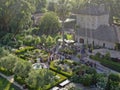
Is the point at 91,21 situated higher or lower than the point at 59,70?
higher

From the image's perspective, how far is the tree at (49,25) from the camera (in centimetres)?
6400

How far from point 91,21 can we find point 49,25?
11.6 meters

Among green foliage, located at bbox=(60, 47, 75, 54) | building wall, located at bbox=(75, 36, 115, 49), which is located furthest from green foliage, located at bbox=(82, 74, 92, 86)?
building wall, located at bbox=(75, 36, 115, 49)

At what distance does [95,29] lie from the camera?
57.2 m

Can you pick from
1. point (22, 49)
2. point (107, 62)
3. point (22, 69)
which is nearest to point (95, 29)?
point (107, 62)

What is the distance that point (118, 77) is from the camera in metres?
33.3

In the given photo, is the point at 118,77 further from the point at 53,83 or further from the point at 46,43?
the point at 46,43

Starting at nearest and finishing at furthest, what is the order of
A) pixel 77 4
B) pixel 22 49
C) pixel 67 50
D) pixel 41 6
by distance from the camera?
pixel 67 50
pixel 22 49
pixel 77 4
pixel 41 6

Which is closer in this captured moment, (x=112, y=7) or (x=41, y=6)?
(x=112, y=7)

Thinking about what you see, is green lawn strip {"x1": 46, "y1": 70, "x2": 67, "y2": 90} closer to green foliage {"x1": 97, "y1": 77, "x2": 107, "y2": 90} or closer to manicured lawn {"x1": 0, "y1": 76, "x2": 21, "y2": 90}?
manicured lawn {"x1": 0, "y1": 76, "x2": 21, "y2": 90}

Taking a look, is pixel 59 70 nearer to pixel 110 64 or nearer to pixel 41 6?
pixel 110 64

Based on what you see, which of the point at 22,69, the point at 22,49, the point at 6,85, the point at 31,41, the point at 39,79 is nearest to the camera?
the point at 39,79

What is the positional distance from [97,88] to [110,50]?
15946 millimetres

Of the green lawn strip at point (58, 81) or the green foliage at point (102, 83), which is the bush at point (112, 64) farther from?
the green lawn strip at point (58, 81)
